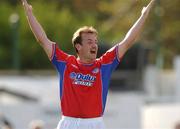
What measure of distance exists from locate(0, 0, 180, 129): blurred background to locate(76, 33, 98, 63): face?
902 millimetres

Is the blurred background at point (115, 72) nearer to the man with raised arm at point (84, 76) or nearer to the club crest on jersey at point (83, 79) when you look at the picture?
the man with raised arm at point (84, 76)

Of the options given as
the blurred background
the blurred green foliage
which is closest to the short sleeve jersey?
the blurred background

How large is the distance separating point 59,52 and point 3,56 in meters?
24.3

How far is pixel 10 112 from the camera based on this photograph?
674 inches

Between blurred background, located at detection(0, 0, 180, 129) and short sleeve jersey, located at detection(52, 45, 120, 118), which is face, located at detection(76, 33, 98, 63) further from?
blurred background, located at detection(0, 0, 180, 129)

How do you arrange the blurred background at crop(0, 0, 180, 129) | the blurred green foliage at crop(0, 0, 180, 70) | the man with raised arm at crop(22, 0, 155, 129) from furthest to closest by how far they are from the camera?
the blurred green foliage at crop(0, 0, 180, 70)
the blurred background at crop(0, 0, 180, 129)
the man with raised arm at crop(22, 0, 155, 129)

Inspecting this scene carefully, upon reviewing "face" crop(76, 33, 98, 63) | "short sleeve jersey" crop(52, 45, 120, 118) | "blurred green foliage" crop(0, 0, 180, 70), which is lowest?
"blurred green foliage" crop(0, 0, 180, 70)

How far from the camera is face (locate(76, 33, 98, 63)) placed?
6.96 metres

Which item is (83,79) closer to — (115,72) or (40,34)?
(40,34)

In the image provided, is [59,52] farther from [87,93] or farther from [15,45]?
[15,45]

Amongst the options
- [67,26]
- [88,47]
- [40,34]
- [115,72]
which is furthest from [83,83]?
[67,26]

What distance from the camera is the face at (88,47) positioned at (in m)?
6.96

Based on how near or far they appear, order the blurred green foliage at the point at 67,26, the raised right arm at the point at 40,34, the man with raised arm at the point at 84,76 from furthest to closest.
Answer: the blurred green foliage at the point at 67,26
the raised right arm at the point at 40,34
the man with raised arm at the point at 84,76

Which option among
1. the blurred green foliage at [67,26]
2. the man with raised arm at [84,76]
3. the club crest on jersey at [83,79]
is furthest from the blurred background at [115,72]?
the club crest on jersey at [83,79]
